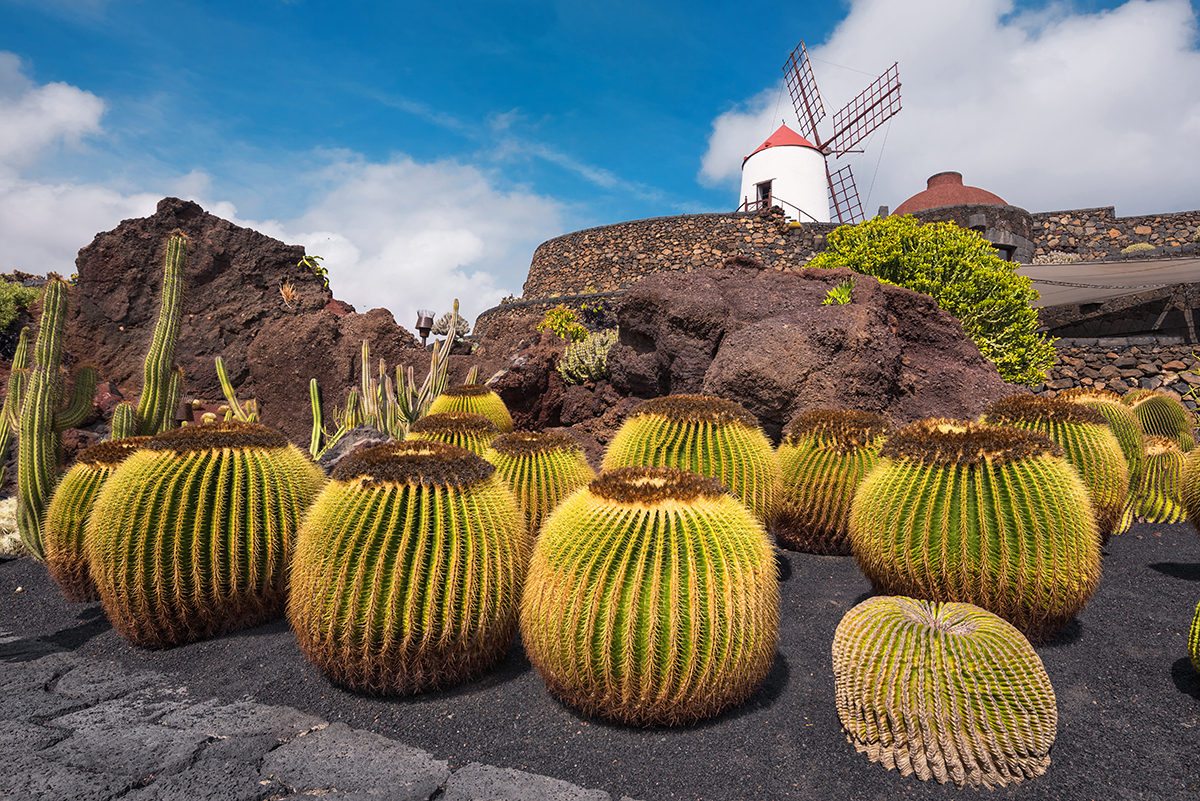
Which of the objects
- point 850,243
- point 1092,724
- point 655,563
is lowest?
point 1092,724

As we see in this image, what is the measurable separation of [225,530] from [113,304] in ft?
28.1

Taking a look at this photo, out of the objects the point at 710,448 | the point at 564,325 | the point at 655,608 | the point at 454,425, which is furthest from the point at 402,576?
the point at 564,325

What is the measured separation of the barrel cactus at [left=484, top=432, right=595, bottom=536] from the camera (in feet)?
13.3

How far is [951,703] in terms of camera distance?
2.46m

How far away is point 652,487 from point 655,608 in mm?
518

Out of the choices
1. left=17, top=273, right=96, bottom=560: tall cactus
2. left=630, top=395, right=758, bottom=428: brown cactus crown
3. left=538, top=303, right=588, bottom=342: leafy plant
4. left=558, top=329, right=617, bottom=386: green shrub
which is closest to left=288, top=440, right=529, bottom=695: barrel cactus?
left=630, top=395, right=758, bottom=428: brown cactus crown

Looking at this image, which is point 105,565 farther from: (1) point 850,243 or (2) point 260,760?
(1) point 850,243

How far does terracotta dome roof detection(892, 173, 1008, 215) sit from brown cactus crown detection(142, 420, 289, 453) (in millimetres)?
27195

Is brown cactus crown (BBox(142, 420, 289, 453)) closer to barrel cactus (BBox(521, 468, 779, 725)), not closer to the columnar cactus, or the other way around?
barrel cactus (BBox(521, 468, 779, 725))

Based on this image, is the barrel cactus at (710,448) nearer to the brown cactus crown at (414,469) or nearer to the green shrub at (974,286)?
the brown cactus crown at (414,469)

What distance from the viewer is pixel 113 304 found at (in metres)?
9.71

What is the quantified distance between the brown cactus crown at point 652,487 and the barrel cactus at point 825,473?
1876 millimetres

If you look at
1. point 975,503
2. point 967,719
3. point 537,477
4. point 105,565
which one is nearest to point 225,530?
point 105,565

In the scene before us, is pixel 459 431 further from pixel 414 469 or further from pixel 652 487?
pixel 652 487
